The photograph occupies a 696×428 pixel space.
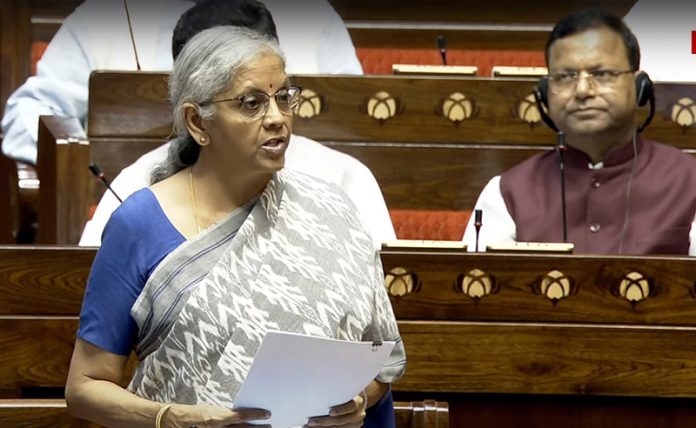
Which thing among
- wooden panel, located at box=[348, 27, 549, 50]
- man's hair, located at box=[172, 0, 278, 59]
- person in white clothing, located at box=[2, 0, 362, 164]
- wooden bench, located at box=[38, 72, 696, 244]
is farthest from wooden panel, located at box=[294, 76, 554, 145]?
wooden panel, located at box=[348, 27, 549, 50]

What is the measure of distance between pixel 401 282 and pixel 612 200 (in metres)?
0.40

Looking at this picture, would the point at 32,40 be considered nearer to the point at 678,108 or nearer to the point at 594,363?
the point at 678,108

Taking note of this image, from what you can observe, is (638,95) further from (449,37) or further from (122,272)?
(122,272)

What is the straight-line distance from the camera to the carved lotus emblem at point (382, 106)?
2.10 metres

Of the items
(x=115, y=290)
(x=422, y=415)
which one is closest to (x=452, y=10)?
(x=422, y=415)

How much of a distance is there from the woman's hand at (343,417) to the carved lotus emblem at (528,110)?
1.00 m

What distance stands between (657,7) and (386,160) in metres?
0.77

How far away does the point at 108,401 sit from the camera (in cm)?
117

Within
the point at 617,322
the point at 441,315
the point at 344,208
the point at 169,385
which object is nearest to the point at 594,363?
the point at 617,322

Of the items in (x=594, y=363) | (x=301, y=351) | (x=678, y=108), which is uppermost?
(x=678, y=108)

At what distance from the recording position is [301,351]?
1098mm

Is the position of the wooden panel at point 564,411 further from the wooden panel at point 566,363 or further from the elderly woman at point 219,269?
the elderly woman at point 219,269

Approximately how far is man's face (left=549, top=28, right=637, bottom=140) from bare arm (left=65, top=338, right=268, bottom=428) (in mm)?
929

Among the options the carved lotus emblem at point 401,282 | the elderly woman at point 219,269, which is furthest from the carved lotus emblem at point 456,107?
the elderly woman at point 219,269
